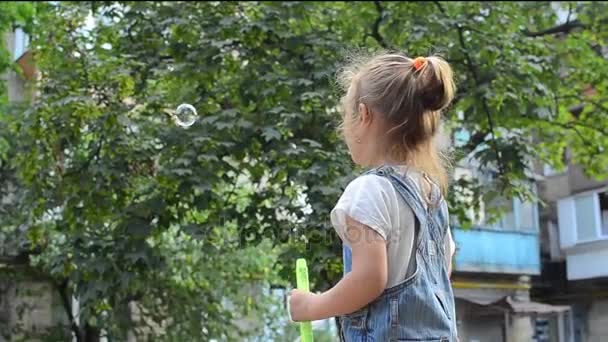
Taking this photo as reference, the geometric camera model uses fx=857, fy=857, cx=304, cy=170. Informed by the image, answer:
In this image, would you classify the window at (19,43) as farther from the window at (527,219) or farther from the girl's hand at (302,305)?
the girl's hand at (302,305)

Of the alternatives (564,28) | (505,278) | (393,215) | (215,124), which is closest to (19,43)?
(215,124)

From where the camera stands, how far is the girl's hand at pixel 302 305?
108cm

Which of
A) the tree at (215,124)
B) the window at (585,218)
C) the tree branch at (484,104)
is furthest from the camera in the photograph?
the window at (585,218)

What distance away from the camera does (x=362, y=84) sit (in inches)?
44.3

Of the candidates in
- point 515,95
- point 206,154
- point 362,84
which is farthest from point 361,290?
point 515,95

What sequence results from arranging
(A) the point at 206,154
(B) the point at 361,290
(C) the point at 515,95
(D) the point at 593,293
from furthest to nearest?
(D) the point at 593,293 < (C) the point at 515,95 < (A) the point at 206,154 < (B) the point at 361,290

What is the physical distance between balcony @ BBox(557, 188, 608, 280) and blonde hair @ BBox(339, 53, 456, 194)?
462cm

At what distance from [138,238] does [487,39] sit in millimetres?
1897

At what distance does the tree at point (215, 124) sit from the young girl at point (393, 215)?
188cm

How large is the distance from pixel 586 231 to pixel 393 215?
5714 millimetres

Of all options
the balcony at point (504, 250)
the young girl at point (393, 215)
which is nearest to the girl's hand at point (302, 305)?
the young girl at point (393, 215)

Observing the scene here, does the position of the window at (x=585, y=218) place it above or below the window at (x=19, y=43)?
below

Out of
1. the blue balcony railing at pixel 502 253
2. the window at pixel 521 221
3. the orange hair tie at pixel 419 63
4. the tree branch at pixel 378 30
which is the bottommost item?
the orange hair tie at pixel 419 63

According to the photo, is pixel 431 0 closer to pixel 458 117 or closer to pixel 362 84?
pixel 458 117
